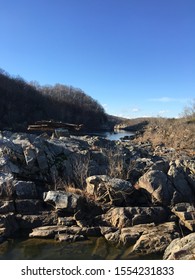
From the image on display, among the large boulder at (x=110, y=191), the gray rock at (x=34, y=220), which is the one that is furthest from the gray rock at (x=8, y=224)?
the large boulder at (x=110, y=191)

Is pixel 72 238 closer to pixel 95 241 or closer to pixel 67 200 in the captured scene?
pixel 95 241

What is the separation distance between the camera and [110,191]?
11.3m

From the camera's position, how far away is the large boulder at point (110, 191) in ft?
37.1

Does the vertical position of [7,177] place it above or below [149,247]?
above

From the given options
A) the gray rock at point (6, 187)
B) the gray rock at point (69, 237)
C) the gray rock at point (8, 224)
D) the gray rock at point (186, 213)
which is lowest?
the gray rock at point (69, 237)

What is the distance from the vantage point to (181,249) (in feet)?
24.2

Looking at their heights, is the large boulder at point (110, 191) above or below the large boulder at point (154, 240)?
above

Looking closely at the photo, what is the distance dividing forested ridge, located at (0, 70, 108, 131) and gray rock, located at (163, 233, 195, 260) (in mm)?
86361

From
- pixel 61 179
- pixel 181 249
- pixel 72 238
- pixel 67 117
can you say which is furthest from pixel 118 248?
pixel 67 117

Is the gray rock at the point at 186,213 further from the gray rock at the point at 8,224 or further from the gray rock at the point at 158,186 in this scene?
the gray rock at the point at 8,224

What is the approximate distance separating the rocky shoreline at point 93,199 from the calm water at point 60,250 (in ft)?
0.74

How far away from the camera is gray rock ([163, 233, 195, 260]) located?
7062 mm

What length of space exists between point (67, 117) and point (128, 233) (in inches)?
4804
